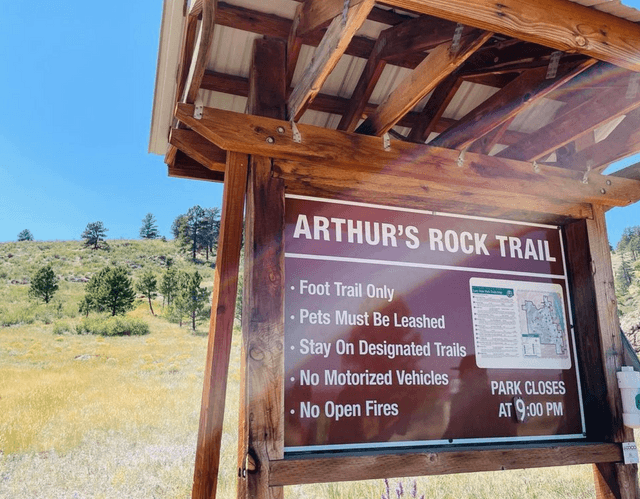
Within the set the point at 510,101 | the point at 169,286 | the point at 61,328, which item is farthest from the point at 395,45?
the point at 169,286

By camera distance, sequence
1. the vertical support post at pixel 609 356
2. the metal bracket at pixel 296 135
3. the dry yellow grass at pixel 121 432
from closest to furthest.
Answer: the metal bracket at pixel 296 135 < the vertical support post at pixel 609 356 < the dry yellow grass at pixel 121 432

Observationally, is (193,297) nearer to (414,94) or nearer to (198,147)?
(198,147)

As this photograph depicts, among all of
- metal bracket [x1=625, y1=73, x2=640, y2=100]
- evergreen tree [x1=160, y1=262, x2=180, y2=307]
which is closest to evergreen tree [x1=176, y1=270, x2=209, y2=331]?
evergreen tree [x1=160, y1=262, x2=180, y2=307]

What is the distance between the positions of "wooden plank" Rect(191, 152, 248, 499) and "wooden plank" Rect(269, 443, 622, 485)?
0.29 meters

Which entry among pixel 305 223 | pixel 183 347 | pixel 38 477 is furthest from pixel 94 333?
pixel 305 223

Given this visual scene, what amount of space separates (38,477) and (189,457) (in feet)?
10.00

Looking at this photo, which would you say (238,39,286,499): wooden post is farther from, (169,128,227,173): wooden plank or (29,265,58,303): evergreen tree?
(29,265,58,303): evergreen tree

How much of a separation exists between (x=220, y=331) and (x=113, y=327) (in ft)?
131

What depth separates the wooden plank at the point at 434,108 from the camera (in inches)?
112

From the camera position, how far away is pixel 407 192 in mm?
2672

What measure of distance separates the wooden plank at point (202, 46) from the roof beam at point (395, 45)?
0.90 meters

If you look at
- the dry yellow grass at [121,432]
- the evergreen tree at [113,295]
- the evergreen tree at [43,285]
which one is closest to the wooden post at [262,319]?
the dry yellow grass at [121,432]

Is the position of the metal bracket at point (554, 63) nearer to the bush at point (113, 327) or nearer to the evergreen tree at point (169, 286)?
the bush at point (113, 327)

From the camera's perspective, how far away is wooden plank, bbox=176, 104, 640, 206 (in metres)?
2.25
